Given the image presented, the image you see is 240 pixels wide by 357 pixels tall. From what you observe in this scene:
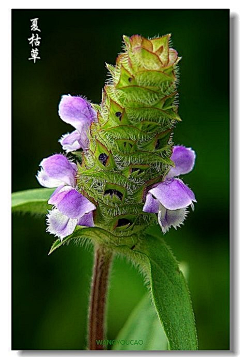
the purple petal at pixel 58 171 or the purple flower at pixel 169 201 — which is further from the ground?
the purple petal at pixel 58 171

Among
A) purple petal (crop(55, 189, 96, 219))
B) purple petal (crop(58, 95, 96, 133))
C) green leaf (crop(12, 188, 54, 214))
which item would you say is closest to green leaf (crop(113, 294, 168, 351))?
green leaf (crop(12, 188, 54, 214))

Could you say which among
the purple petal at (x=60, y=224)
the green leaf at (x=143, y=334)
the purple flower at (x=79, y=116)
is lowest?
the green leaf at (x=143, y=334)

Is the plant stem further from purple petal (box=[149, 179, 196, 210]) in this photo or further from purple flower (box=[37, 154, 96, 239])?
purple petal (box=[149, 179, 196, 210])

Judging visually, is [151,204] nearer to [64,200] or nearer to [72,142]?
[64,200]
